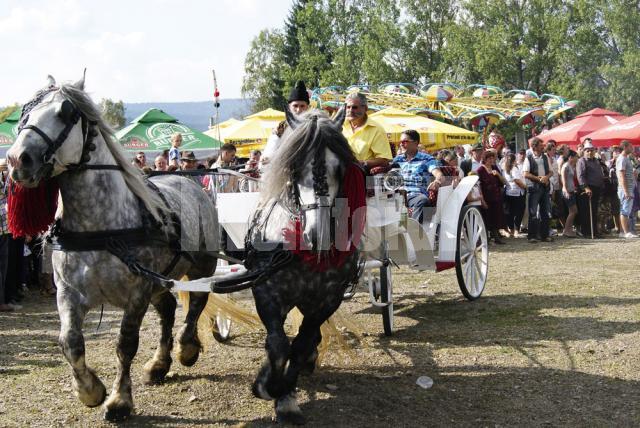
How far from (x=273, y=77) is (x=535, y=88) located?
20.3m

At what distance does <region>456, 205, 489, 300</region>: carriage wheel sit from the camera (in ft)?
26.2

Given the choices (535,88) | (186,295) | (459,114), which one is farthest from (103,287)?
(535,88)

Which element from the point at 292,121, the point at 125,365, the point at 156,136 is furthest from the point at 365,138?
the point at 156,136

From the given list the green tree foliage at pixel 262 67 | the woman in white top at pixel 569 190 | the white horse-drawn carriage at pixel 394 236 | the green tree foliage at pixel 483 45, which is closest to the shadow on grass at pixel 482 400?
the white horse-drawn carriage at pixel 394 236

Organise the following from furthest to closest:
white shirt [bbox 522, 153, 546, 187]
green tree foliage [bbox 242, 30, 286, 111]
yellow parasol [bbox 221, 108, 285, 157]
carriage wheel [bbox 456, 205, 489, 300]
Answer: green tree foliage [bbox 242, 30, 286, 111] < yellow parasol [bbox 221, 108, 285, 157] < white shirt [bbox 522, 153, 546, 187] < carriage wheel [bbox 456, 205, 489, 300]

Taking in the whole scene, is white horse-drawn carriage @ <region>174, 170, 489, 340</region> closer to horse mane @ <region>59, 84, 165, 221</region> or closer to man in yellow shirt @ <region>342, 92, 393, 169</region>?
man in yellow shirt @ <region>342, 92, 393, 169</region>

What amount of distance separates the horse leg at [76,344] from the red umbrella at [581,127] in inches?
874

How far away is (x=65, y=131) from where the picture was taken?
13.2 feet

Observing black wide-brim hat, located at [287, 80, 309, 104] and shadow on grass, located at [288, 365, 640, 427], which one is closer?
shadow on grass, located at [288, 365, 640, 427]

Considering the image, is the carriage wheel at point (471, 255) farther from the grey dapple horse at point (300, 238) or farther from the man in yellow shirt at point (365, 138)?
the grey dapple horse at point (300, 238)

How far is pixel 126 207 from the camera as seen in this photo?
4422 mm

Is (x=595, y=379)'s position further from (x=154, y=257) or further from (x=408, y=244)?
(x=154, y=257)

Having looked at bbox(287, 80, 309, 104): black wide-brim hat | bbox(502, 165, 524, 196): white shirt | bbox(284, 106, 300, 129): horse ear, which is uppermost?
bbox(287, 80, 309, 104): black wide-brim hat

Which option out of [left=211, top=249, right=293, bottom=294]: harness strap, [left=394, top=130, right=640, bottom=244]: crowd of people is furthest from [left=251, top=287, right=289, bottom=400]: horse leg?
[left=394, top=130, right=640, bottom=244]: crowd of people
